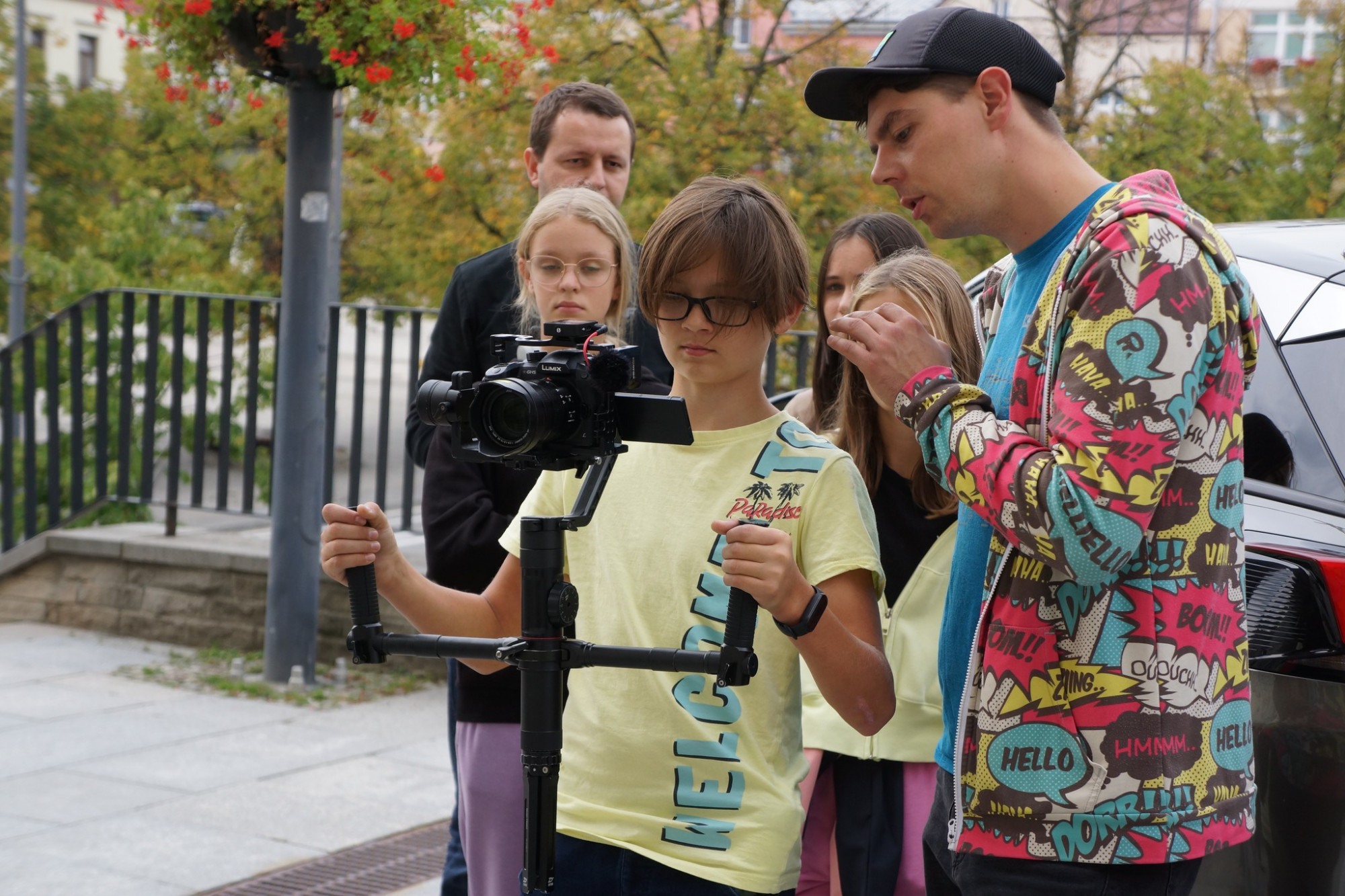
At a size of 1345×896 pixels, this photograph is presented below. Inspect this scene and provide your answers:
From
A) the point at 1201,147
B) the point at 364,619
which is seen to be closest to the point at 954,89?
the point at 364,619

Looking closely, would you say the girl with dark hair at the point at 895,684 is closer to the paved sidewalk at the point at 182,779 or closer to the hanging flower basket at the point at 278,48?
the paved sidewalk at the point at 182,779

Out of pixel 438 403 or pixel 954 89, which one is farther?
pixel 954 89

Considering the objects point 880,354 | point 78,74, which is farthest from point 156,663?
point 78,74

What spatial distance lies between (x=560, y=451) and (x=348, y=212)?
13376mm

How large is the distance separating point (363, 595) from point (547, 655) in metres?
0.28

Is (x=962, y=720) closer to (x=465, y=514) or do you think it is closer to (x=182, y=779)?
(x=465, y=514)

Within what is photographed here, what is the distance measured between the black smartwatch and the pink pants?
0.84 m

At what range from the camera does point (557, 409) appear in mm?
1573

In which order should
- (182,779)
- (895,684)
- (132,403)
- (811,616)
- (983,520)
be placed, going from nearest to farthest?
1. (811,616)
2. (983,520)
3. (895,684)
4. (182,779)
5. (132,403)

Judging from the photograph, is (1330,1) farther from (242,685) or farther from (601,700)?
(601,700)

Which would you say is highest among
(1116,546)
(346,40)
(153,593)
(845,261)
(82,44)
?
(82,44)

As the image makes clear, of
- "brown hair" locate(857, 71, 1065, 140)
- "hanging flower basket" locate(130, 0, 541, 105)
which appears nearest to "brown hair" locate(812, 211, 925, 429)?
"brown hair" locate(857, 71, 1065, 140)

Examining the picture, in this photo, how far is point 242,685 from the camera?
611cm

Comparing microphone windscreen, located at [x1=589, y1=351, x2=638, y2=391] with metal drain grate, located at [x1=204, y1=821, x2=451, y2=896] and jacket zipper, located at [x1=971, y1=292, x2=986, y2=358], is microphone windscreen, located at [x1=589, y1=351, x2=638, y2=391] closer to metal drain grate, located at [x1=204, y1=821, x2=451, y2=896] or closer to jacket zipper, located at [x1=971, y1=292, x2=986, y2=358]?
jacket zipper, located at [x1=971, y1=292, x2=986, y2=358]
